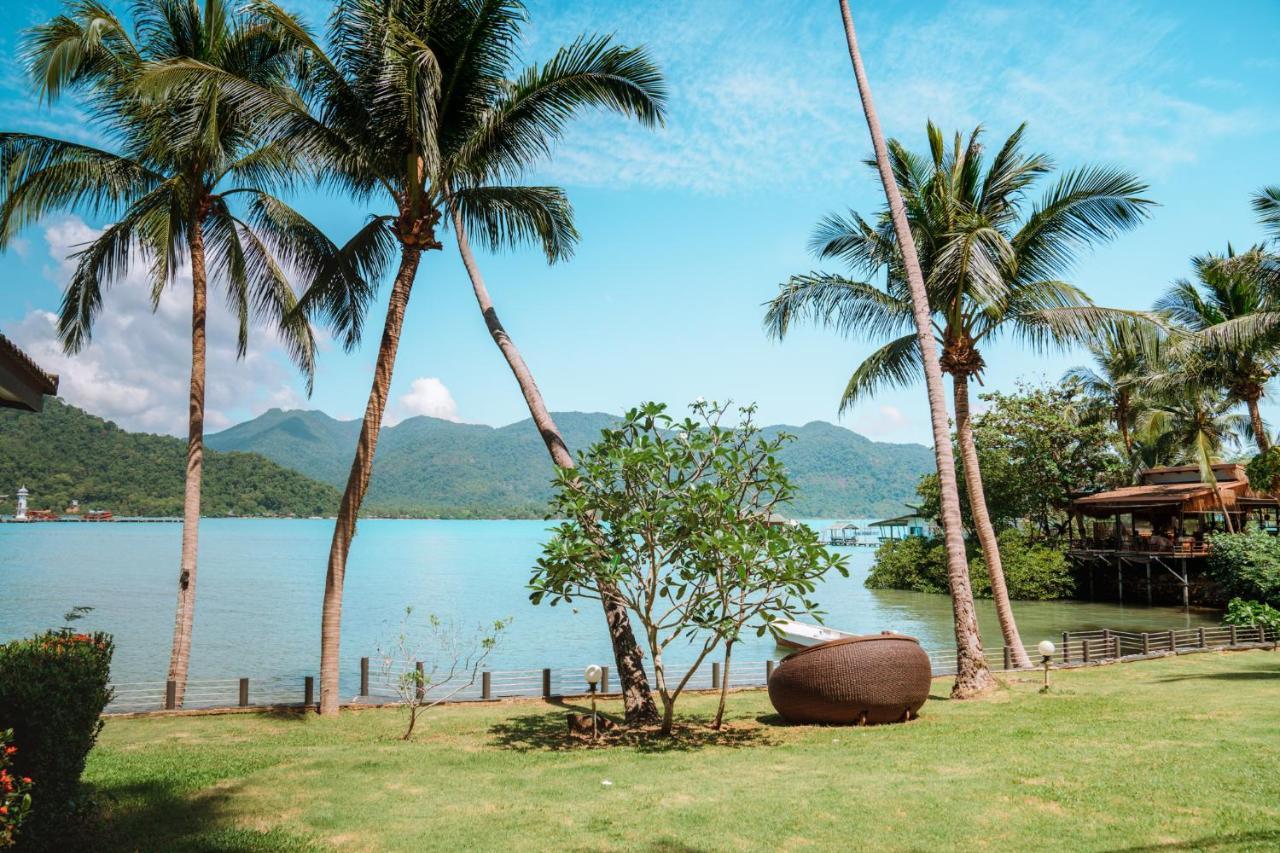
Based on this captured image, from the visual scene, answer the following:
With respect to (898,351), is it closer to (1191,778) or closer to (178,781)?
(1191,778)

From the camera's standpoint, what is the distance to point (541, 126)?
12.5m

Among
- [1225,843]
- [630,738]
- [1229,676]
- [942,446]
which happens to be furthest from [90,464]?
[1225,843]

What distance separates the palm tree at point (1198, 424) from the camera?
30.4 m

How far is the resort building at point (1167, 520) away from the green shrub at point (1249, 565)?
136 inches

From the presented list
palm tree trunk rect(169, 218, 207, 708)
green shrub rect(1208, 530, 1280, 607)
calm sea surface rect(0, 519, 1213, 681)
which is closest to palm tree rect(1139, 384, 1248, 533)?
green shrub rect(1208, 530, 1280, 607)

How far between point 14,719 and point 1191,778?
27.3ft

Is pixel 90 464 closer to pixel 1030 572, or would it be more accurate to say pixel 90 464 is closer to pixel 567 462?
pixel 1030 572

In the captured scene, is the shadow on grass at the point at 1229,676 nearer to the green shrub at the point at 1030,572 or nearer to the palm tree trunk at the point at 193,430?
the palm tree trunk at the point at 193,430

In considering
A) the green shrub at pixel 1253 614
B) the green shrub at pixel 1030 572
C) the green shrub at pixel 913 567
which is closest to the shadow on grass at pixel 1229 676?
the green shrub at pixel 1253 614

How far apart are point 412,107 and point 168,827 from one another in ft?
29.1

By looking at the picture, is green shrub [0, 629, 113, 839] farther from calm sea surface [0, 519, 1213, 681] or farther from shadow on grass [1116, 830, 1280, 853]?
calm sea surface [0, 519, 1213, 681]

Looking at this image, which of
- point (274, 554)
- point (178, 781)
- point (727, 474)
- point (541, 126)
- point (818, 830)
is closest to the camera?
point (818, 830)

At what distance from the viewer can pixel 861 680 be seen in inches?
379

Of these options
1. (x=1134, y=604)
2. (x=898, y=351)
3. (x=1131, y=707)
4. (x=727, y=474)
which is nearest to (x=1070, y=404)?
(x=1134, y=604)
